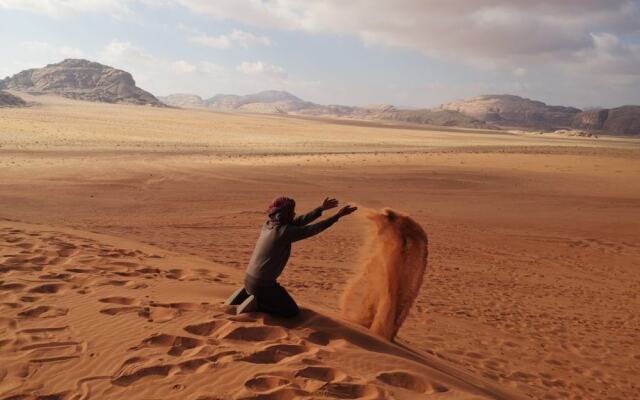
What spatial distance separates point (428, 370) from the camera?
4.80m

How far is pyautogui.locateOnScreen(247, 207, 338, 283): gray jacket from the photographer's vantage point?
5371mm

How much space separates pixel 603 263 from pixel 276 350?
379 inches

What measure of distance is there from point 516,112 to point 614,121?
Result: 41.1 metres

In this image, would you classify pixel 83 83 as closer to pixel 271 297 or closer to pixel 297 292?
pixel 297 292

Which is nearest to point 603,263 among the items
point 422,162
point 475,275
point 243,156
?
point 475,275

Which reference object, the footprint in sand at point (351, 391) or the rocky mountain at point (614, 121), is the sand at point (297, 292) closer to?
the footprint in sand at point (351, 391)

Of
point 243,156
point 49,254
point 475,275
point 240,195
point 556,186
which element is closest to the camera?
point 49,254

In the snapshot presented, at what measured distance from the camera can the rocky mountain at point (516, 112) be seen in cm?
13371

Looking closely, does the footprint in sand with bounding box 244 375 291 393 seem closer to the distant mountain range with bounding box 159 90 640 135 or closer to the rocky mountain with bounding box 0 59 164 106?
the rocky mountain with bounding box 0 59 164 106

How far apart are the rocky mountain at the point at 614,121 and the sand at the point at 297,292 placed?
97.2 m

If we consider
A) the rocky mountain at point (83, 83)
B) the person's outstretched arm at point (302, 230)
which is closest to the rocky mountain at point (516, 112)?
the rocky mountain at point (83, 83)

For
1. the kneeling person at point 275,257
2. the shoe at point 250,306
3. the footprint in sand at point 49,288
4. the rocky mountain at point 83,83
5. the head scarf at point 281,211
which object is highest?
the rocky mountain at point 83,83

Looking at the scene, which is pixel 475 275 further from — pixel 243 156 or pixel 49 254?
pixel 243 156

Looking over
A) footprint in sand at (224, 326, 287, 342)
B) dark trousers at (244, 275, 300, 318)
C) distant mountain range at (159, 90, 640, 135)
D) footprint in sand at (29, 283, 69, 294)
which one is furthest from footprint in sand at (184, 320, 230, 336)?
distant mountain range at (159, 90, 640, 135)
